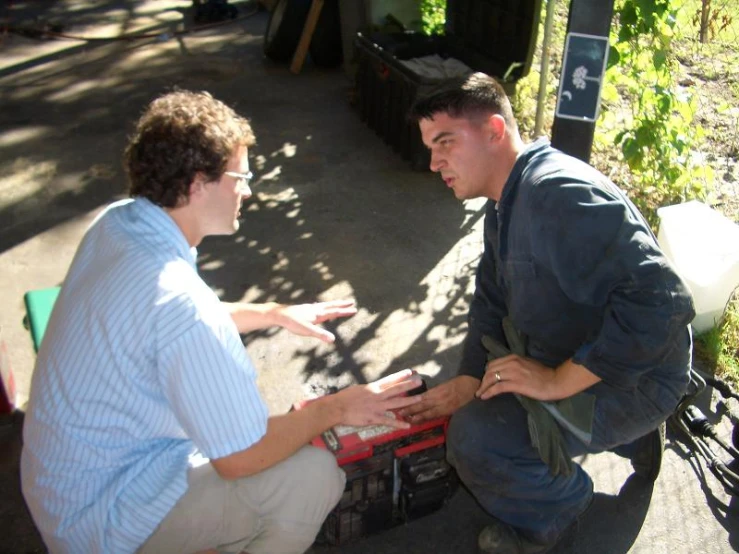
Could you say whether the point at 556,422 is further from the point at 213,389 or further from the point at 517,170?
the point at 213,389

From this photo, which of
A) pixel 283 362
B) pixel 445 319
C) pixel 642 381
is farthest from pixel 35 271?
pixel 642 381

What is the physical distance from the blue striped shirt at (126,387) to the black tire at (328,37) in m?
6.87

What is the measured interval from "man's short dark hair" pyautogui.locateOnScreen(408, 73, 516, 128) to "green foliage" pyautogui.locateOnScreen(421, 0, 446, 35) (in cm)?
513

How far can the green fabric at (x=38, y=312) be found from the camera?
308 centimetres

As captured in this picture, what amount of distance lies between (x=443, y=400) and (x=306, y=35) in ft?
21.6

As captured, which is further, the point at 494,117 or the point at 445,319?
the point at 445,319

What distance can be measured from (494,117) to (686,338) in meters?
1.10

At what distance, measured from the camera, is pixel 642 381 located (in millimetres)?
2695

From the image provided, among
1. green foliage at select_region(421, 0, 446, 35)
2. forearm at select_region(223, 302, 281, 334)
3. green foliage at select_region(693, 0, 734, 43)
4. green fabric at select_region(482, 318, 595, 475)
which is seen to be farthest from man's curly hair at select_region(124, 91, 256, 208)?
green foliage at select_region(421, 0, 446, 35)

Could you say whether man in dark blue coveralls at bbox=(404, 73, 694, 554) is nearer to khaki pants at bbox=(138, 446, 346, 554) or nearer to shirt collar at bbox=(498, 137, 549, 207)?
shirt collar at bbox=(498, 137, 549, 207)

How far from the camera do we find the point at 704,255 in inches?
161

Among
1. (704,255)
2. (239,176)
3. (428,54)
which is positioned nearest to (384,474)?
(239,176)

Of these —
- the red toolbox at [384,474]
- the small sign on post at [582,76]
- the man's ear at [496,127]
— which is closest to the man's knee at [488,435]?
the red toolbox at [384,474]

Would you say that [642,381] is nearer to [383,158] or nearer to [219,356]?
[219,356]
